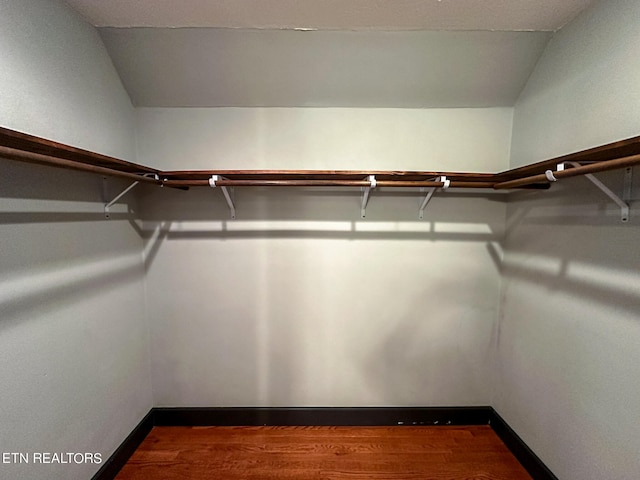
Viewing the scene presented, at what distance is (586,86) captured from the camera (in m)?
1.24

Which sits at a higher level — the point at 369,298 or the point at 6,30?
the point at 6,30

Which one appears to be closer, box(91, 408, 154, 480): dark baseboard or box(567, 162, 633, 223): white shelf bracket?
box(567, 162, 633, 223): white shelf bracket

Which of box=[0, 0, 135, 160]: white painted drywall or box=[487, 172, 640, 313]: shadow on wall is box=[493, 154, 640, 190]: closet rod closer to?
box=[487, 172, 640, 313]: shadow on wall

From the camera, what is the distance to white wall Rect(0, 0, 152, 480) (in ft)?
3.28

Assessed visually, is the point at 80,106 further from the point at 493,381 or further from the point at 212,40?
the point at 493,381

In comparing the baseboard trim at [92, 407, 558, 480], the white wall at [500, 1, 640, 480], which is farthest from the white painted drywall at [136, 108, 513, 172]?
the baseboard trim at [92, 407, 558, 480]

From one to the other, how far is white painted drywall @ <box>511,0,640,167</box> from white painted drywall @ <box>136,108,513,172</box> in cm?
23

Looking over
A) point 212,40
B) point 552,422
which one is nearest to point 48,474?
point 212,40

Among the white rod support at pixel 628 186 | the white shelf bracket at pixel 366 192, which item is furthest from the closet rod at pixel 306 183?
the white rod support at pixel 628 186

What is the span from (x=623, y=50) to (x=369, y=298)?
1555mm

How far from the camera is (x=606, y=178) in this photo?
1.16 meters

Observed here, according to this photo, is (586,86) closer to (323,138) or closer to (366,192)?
(366,192)

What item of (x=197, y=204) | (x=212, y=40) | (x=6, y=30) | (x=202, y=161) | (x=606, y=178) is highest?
(x=212, y=40)

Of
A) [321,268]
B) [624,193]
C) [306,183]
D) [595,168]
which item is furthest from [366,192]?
[624,193]
